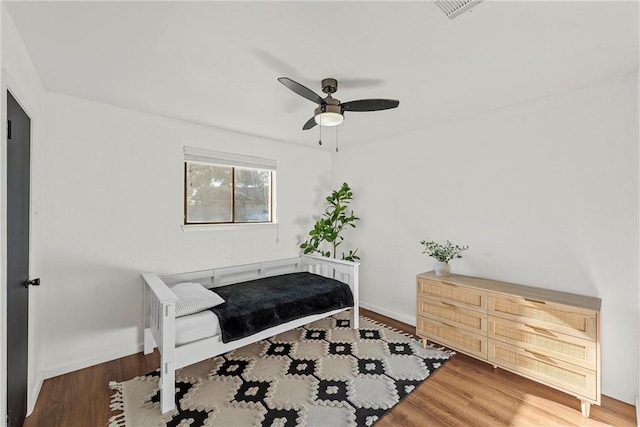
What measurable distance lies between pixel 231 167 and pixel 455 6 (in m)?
2.85

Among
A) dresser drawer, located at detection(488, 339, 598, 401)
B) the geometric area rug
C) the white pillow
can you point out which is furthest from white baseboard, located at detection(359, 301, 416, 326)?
the white pillow

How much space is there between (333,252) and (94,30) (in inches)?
144

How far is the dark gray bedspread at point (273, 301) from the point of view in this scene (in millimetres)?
2395

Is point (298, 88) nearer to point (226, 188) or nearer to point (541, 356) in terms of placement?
point (226, 188)

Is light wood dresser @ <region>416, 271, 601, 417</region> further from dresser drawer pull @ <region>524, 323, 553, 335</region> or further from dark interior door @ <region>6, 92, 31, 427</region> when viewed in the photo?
dark interior door @ <region>6, 92, 31, 427</region>

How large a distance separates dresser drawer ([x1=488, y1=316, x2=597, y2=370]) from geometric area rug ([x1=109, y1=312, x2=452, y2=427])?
23.7 inches

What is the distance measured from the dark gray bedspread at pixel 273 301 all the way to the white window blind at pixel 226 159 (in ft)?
4.76

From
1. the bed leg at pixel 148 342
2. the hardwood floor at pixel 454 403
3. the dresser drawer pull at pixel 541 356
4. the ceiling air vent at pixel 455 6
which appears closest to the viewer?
the ceiling air vent at pixel 455 6

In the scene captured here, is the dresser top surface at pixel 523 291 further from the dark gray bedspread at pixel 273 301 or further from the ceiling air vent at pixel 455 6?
the ceiling air vent at pixel 455 6

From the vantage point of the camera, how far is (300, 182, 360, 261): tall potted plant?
405cm

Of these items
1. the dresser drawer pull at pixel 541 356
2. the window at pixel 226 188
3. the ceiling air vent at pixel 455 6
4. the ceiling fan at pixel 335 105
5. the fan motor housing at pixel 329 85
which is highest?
the ceiling air vent at pixel 455 6

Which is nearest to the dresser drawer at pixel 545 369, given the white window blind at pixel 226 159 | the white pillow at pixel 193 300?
the white pillow at pixel 193 300

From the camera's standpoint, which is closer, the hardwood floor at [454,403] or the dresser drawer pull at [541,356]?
the hardwood floor at [454,403]

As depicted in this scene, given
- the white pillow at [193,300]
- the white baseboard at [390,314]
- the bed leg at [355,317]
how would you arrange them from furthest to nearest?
the white baseboard at [390,314]
the bed leg at [355,317]
the white pillow at [193,300]
